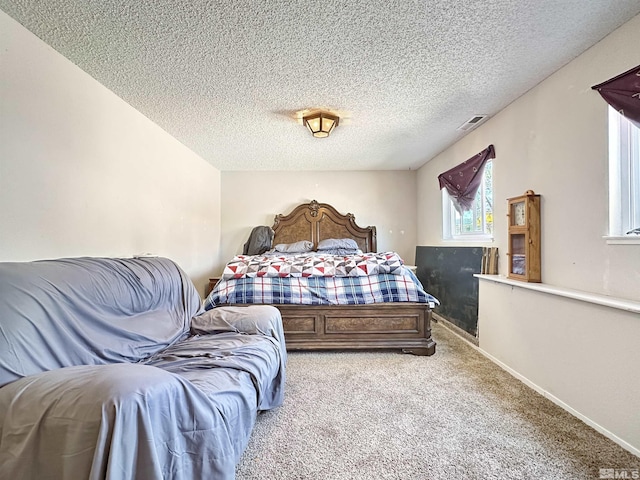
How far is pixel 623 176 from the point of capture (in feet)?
5.91

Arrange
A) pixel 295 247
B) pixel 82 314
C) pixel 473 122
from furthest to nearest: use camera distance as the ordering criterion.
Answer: pixel 295 247, pixel 473 122, pixel 82 314

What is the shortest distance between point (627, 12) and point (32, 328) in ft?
10.5

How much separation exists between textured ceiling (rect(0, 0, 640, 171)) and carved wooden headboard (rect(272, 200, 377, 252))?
2.17m

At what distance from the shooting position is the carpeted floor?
146cm

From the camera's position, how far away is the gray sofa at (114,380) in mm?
936

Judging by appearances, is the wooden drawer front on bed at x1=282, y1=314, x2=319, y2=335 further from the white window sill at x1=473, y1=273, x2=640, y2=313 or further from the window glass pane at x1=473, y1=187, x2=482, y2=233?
the window glass pane at x1=473, y1=187, x2=482, y2=233

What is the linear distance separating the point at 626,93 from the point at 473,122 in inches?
63.4

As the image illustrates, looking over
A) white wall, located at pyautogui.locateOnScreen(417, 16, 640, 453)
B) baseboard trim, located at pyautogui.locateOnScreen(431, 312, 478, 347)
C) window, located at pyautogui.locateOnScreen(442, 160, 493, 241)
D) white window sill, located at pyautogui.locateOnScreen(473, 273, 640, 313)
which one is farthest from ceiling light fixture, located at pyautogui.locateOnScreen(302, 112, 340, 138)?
baseboard trim, located at pyautogui.locateOnScreen(431, 312, 478, 347)

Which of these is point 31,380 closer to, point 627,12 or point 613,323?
point 613,323

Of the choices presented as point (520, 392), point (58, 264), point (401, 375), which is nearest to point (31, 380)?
point (58, 264)

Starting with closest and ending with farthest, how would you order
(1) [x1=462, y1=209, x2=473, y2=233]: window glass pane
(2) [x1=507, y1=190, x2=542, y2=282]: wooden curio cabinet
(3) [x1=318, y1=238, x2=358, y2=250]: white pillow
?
(2) [x1=507, y1=190, x2=542, y2=282]: wooden curio cabinet
(1) [x1=462, y1=209, x2=473, y2=233]: window glass pane
(3) [x1=318, y1=238, x2=358, y2=250]: white pillow

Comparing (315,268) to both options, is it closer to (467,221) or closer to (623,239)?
(467,221)

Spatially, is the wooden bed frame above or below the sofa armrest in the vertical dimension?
below

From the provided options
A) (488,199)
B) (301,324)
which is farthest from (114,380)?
(488,199)
